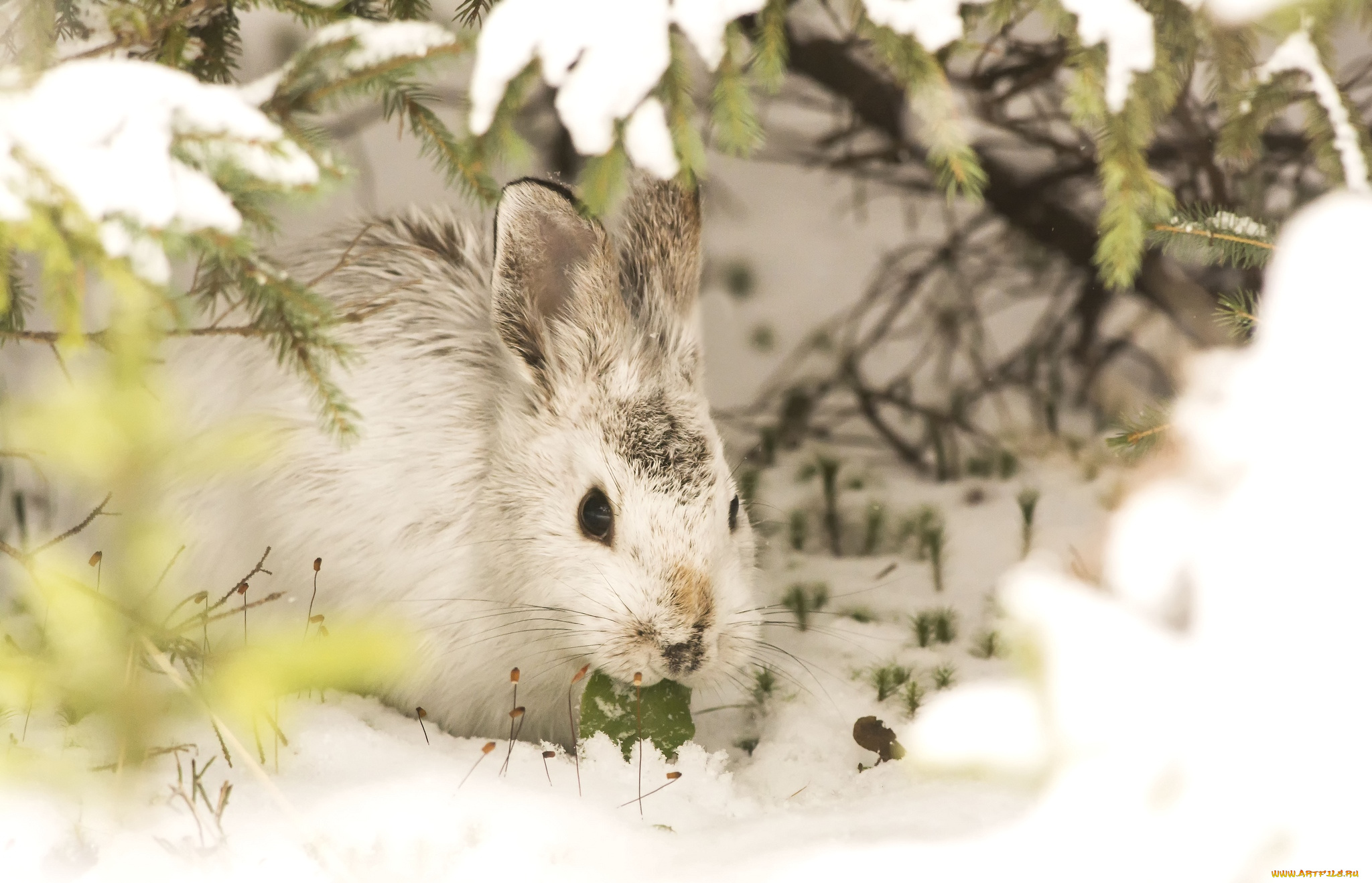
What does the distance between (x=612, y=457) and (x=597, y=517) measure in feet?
0.53

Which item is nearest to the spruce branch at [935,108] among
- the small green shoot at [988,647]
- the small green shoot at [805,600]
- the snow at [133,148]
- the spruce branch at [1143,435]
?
the spruce branch at [1143,435]

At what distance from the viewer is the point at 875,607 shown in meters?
3.61

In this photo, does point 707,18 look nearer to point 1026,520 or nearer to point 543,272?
point 543,272

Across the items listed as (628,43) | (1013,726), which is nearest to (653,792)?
(1013,726)

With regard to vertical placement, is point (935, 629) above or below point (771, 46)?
below

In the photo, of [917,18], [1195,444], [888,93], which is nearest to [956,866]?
[1195,444]

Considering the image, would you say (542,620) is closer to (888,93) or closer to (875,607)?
(875,607)

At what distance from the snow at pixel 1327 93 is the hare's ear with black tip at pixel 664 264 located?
149cm

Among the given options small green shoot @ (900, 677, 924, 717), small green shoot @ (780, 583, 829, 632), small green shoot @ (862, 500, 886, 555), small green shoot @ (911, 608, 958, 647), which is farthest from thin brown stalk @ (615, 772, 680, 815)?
small green shoot @ (862, 500, 886, 555)

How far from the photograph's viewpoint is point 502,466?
2930 millimetres

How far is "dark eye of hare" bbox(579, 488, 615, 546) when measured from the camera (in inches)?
108

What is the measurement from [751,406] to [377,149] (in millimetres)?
2036

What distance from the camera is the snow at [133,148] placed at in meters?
1.70

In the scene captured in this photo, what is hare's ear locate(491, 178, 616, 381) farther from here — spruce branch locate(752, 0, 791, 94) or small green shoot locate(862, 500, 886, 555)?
small green shoot locate(862, 500, 886, 555)
